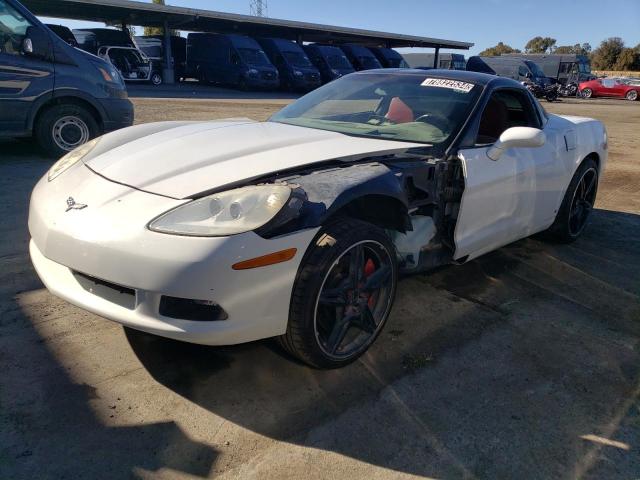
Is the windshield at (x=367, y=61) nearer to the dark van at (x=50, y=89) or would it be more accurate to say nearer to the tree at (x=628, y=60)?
the dark van at (x=50, y=89)

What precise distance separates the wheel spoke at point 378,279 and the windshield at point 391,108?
882 mm

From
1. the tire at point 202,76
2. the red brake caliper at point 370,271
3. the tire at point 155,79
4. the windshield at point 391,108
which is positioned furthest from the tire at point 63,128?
the tire at point 202,76

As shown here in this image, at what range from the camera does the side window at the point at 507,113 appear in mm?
3713

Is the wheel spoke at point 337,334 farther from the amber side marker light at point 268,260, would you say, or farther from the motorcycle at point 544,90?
the motorcycle at point 544,90

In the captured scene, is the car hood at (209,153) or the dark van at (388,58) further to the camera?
the dark van at (388,58)

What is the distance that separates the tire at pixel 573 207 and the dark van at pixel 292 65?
20.1 m

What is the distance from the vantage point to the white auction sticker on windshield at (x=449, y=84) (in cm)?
340

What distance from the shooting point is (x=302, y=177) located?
2.31 metres

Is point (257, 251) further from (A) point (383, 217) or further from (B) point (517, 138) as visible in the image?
(B) point (517, 138)

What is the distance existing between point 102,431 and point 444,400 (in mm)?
1427

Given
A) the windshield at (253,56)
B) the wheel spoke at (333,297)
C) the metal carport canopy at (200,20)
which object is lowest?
the wheel spoke at (333,297)

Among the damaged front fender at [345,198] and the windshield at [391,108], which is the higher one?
the windshield at [391,108]

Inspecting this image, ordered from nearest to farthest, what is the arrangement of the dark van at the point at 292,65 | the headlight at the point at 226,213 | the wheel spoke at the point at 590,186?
1. the headlight at the point at 226,213
2. the wheel spoke at the point at 590,186
3. the dark van at the point at 292,65

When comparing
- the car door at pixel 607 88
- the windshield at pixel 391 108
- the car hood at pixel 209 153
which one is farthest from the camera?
the car door at pixel 607 88
